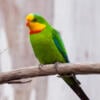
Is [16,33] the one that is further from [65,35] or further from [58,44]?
[58,44]

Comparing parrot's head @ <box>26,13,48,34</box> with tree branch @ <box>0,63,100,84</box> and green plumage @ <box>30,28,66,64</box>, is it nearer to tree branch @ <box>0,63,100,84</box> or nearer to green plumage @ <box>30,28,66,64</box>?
green plumage @ <box>30,28,66,64</box>

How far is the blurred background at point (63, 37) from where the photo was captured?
1801 mm

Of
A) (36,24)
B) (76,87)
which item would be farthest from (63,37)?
(76,87)

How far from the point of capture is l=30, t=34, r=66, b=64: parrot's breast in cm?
145

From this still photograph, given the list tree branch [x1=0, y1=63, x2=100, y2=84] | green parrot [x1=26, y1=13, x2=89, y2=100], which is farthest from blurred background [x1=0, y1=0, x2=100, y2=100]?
tree branch [x1=0, y1=63, x2=100, y2=84]

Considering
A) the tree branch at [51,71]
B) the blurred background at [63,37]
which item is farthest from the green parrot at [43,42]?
the blurred background at [63,37]

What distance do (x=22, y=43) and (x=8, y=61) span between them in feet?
0.33

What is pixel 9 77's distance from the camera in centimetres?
122

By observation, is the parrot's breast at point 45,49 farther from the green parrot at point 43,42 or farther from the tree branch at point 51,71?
the tree branch at point 51,71

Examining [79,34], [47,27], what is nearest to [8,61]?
[79,34]

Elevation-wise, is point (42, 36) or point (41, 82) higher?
point (42, 36)

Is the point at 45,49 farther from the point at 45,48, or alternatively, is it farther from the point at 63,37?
the point at 63,37

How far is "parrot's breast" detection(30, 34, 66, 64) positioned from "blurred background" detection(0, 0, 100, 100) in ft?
1.12

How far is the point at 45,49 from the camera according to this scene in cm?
146
